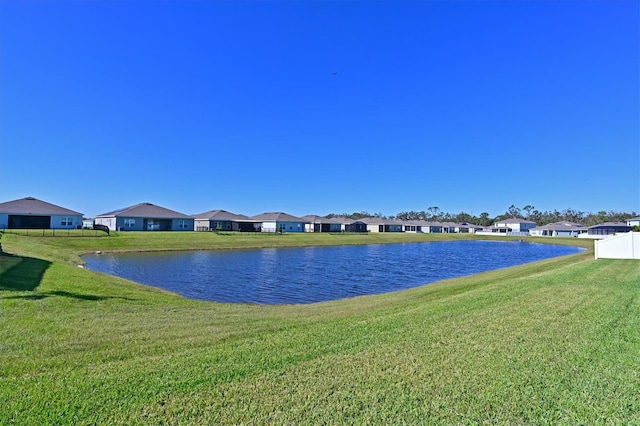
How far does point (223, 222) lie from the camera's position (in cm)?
6669

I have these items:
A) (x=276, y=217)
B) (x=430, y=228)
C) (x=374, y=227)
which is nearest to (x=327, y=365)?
(x=276, y=217)

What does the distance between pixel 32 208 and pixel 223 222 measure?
27.8 m

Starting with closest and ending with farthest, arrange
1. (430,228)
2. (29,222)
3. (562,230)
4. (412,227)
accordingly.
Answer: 1. (29,222)
2. (562,230)
3. (412,227)
4. (430,228)

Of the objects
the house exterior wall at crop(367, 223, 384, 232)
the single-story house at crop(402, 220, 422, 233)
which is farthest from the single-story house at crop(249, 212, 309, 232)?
the single-story house at crop(402, 220, 422, 233)

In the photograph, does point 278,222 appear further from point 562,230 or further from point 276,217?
point 562,230

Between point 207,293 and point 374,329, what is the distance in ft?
37.9

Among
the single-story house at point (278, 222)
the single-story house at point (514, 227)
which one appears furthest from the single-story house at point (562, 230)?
the single-story house at point (278, 222)

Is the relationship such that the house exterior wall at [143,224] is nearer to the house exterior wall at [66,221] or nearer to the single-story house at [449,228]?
the house exterior wall at [66,221]

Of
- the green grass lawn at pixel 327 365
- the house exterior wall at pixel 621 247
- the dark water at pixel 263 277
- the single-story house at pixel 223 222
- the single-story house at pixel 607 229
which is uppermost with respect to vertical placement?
the single-story house at pixel 223 222

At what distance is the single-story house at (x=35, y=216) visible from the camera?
43.7 metres

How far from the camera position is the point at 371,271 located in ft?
82.1

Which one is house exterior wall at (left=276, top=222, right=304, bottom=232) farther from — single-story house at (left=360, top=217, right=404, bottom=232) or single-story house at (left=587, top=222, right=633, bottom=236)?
single-story house at (left=587, top=222, right=633, bottom=236)

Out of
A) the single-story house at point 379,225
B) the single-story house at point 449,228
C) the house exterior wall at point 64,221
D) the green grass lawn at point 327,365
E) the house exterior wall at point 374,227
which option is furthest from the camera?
the single-story house at point 449,228

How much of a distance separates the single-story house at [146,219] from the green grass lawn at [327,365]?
4736cm
